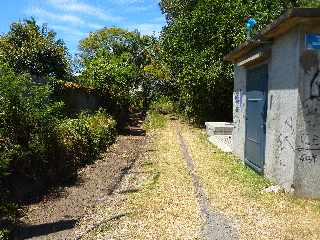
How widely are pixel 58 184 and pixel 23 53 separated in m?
16.1

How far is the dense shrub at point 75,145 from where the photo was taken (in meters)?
10.4

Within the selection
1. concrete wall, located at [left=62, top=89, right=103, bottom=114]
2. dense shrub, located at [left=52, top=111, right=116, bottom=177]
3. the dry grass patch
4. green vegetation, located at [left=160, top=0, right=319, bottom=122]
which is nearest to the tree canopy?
concrete wall, located at [left=62, top=89, right=103, bottom=114]

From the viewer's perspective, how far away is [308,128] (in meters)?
7.67

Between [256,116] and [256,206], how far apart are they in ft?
11.9

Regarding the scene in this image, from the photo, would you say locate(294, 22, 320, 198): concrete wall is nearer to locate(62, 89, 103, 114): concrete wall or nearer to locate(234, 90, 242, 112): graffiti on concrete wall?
locate(234, 90, 242, 112): graffiti on concrete wall

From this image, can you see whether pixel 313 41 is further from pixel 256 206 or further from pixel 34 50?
pixel 34 50

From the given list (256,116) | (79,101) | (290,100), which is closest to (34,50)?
(79,101)

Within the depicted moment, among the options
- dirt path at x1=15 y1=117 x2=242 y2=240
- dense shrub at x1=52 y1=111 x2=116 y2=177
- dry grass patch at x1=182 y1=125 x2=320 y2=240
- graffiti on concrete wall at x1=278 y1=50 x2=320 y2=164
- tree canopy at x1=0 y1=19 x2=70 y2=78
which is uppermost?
tree canopy at x1=0 y1=19 x2=70 y2=78

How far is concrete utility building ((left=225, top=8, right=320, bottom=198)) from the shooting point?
749cm

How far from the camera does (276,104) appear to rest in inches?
346

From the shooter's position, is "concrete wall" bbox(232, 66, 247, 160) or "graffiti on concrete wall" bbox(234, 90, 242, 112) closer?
"concrete wall" bbox(232, 66, 247, 160)

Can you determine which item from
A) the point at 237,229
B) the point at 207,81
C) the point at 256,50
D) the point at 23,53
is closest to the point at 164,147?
the point at 256,50

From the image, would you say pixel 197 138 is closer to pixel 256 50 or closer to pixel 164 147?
pixel 164 147

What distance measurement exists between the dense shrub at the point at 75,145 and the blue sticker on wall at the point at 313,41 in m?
5.87
